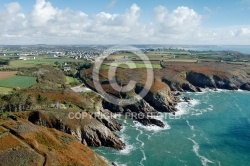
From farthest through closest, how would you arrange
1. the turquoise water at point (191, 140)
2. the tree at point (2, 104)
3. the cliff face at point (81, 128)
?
the tree at point (2, 104) → the cliff face at point (81, 128) → the turquoise water at point (191, 140)

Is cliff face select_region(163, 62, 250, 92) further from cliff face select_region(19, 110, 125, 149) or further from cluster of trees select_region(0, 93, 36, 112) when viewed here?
cliff face select_region(19, 110, 125, 149)

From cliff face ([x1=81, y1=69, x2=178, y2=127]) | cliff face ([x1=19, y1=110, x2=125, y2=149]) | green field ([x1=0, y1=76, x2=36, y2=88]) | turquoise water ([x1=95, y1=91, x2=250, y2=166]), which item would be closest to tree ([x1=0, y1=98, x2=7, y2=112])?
cliff face ([x1=19, y1=110, x2=125, y2=149])

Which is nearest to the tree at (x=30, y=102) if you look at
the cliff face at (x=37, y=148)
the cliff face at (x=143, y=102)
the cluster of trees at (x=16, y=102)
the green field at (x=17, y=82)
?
the cluster of trees at (x=16, y=102)

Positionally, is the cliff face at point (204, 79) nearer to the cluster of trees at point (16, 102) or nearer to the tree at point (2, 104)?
the cluster of trees at point (16, 102)

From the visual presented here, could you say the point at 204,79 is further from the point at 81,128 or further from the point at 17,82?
the point at 81,128

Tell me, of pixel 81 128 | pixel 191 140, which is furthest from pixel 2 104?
pixel 191 140

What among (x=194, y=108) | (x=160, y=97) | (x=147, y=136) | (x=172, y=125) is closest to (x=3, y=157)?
(x=147, y=136)

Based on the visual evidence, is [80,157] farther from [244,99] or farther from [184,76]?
[184,76]
